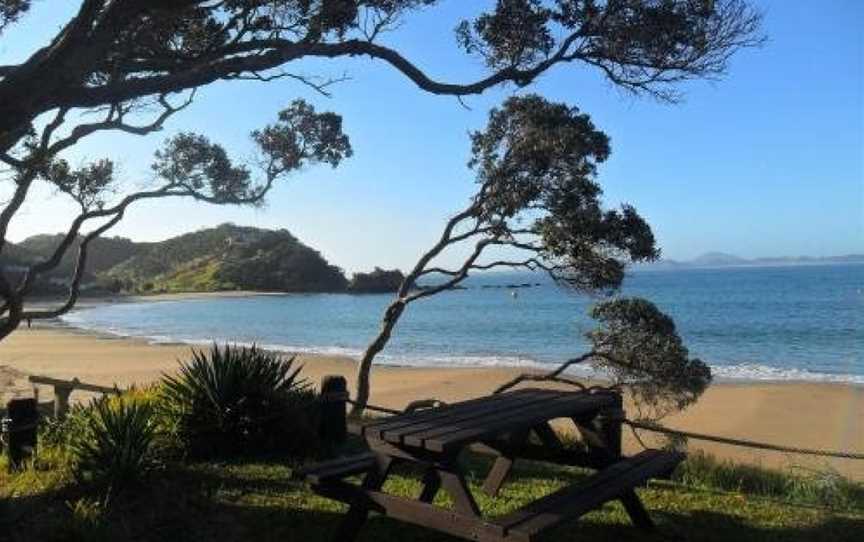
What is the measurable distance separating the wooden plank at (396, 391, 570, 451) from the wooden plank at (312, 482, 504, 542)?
1.27 feet

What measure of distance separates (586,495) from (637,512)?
1011 mm

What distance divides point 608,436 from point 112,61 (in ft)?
18.1

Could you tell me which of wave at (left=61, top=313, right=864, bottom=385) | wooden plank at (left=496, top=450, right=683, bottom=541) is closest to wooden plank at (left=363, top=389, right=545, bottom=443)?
wooden plank at (left=496, top=450, right=683, bottom=541)

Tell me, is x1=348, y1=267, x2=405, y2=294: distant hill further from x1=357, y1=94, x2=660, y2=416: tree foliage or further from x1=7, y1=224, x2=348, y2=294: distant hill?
x1=357, y1=94, x2=660, y2=416: tree foliage

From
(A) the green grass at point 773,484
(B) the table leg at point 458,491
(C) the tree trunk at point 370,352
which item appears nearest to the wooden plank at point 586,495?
(B) the table leg at point 458,491

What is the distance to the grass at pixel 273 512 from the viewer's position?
523cm

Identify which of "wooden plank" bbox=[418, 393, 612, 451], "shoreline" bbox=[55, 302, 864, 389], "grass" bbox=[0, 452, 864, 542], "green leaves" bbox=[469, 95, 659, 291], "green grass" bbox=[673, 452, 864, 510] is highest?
"green leaves" bbox=[469, 95, 659, 291]

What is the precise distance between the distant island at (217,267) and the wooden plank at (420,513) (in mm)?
91847

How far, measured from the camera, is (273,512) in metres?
5.68

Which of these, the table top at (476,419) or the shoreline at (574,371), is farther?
the shoreline at (574,371)

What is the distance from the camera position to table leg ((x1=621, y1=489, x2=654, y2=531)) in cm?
527

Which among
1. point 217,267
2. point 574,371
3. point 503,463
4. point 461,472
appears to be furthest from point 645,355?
point 217,267

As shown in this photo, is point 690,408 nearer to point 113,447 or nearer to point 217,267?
point 113,447

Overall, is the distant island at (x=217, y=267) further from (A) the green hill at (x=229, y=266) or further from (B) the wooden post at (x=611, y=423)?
(B) the wooden post at (x=611, y=423)
